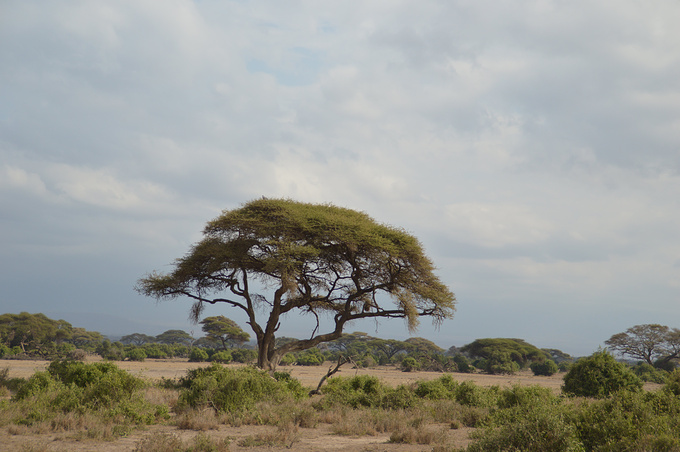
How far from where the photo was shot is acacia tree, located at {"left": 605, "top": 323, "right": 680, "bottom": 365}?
56.8 m

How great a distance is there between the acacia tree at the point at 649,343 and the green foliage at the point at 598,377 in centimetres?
4443

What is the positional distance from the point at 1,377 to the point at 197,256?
32.1ft

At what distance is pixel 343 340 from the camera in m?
84.1

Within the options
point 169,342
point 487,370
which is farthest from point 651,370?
point 169,342

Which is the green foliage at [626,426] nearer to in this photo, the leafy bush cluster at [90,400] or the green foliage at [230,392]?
the green foliage at [230,392]

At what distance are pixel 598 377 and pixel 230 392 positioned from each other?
1459 cm

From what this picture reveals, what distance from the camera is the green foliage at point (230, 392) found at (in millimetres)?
13297

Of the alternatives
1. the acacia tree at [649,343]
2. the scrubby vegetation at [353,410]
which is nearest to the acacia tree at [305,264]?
the scrubby vegetation at [353,410]

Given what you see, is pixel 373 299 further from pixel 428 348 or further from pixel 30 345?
pixel 428 348

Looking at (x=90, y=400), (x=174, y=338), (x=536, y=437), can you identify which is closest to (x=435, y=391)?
(x=536, y=437)

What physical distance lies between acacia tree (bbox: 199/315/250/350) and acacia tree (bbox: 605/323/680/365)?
146 ft

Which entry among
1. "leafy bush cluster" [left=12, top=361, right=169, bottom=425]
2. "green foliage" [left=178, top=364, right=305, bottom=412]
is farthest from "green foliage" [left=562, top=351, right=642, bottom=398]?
"leafy bush cluster" [left=12, top=361, right=169, bottom=425]

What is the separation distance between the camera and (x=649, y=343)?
2280 inches

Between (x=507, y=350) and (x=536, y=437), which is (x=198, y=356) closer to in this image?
(x=507, y=350)
